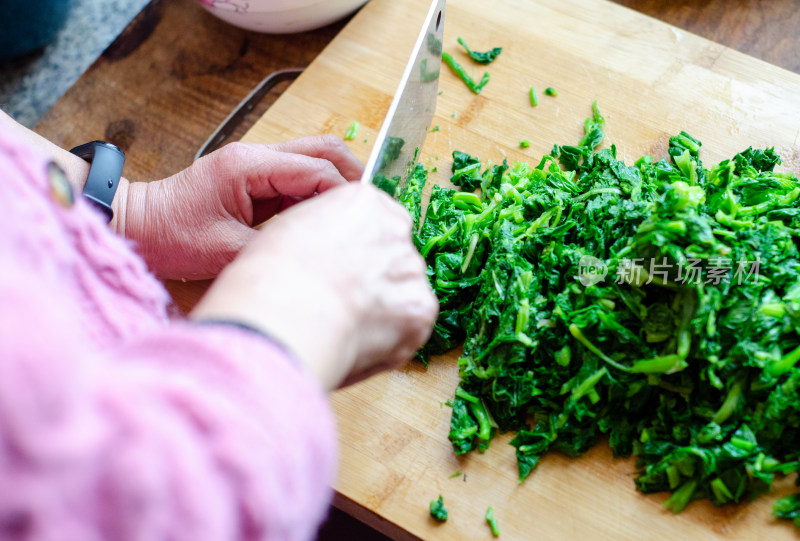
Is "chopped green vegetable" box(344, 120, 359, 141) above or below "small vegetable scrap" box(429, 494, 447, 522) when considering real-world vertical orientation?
above

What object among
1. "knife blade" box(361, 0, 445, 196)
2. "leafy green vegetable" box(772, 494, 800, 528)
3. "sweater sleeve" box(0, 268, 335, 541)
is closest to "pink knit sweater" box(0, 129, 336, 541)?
"sweater sleeve" box(0, 268, 335, 541)

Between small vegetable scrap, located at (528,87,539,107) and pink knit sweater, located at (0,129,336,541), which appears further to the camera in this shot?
small vegetable scrap, located at (528,87,539,107)

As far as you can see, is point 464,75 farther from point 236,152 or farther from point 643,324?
point 643,324

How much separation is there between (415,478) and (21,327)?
1408 mm

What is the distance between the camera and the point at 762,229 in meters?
1.93

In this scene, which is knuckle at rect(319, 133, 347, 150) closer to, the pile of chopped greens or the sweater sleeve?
the pile of chopped greens

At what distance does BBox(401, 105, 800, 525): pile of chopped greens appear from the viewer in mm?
1772

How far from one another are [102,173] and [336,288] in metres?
1.29

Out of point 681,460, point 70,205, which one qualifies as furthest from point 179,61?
point 681,460

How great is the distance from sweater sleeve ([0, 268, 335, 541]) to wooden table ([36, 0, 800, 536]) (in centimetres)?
201

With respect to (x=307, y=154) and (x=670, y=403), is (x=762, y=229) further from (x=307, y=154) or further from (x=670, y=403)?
(x=307, y=154)

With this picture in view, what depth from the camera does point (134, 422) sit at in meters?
0.83

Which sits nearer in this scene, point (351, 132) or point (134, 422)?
point (134, 422)

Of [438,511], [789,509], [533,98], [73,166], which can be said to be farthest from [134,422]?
[533,98]
